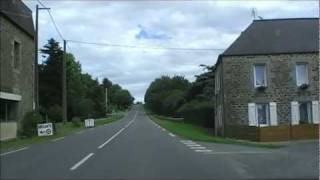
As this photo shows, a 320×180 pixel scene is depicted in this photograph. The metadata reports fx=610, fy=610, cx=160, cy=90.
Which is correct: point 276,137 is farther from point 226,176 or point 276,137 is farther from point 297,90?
point 226,176

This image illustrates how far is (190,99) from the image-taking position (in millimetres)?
96812

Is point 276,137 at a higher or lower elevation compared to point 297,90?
lower

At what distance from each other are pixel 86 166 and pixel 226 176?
15.4 ft

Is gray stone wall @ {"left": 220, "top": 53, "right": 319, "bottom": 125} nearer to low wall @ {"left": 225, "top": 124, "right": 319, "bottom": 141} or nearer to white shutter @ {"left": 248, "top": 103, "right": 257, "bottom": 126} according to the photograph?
white shutter @ {"left": 248, "top": 103, "right": 257, "bottom": 126}

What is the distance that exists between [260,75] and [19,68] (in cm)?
1800

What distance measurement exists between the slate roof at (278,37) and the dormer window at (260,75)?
1198 mm

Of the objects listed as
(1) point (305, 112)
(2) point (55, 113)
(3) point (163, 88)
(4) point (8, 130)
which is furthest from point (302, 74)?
(3) point (163, 88)

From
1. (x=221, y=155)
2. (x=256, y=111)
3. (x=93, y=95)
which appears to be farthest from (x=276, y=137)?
(x=93, y=95)

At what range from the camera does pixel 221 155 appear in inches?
846

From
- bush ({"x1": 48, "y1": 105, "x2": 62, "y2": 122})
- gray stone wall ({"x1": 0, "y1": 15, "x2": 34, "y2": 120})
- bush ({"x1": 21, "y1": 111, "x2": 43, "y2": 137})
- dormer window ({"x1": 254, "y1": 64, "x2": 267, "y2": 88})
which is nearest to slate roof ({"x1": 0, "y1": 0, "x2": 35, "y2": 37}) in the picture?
gray stone wall ({"x1": 0, "y1": 15, "x2": 34, "y2": 120})

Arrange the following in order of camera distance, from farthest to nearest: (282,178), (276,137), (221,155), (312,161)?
(276,137), (221,155), (312,161), (282,178)

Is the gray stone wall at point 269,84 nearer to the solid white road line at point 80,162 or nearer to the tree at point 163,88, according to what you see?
the solid white road line at point 80,162

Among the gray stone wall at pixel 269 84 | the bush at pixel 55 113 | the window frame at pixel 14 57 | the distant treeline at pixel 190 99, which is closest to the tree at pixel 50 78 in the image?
the bush at pixel 55 113

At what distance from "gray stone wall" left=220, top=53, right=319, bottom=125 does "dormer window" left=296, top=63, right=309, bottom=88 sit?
0.35 m
